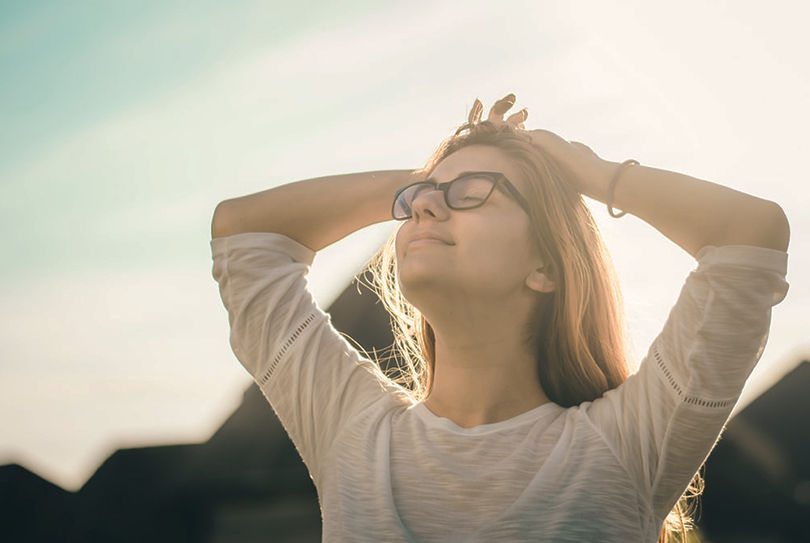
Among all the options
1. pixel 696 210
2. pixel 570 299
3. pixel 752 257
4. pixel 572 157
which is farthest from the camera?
pixel 570 299

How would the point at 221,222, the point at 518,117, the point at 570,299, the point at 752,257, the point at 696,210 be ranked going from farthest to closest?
the point at 518,117 → the point at 221,222 → the point at 570,299 → the point at 696,210 → the point at 752,257

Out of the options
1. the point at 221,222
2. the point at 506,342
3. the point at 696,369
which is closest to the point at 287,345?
the point at 221,222

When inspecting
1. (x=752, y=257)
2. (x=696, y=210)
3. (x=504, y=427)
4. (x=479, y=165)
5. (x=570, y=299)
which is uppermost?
(x=479, y=165)

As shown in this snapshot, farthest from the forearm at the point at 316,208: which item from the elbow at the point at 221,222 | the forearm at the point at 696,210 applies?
the forearm at the point at 696,210

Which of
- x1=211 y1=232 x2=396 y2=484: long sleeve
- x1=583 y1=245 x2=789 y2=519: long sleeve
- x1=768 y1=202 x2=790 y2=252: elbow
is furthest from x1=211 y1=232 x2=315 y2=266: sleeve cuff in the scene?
x1=768 y1=202 x2=790 y2=252: elbow

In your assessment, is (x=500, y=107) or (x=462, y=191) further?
(x=500, y=107)

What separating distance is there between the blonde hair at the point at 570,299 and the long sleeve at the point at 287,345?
0.37 m

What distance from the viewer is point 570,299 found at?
2824 mm

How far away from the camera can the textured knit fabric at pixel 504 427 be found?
226cm

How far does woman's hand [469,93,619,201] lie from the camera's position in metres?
2.58

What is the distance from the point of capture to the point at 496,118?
3111 millimetres

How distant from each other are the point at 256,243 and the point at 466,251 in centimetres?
75

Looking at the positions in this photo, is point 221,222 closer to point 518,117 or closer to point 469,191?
point 469,191

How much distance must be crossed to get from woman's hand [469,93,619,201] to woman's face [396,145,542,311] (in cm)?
17
